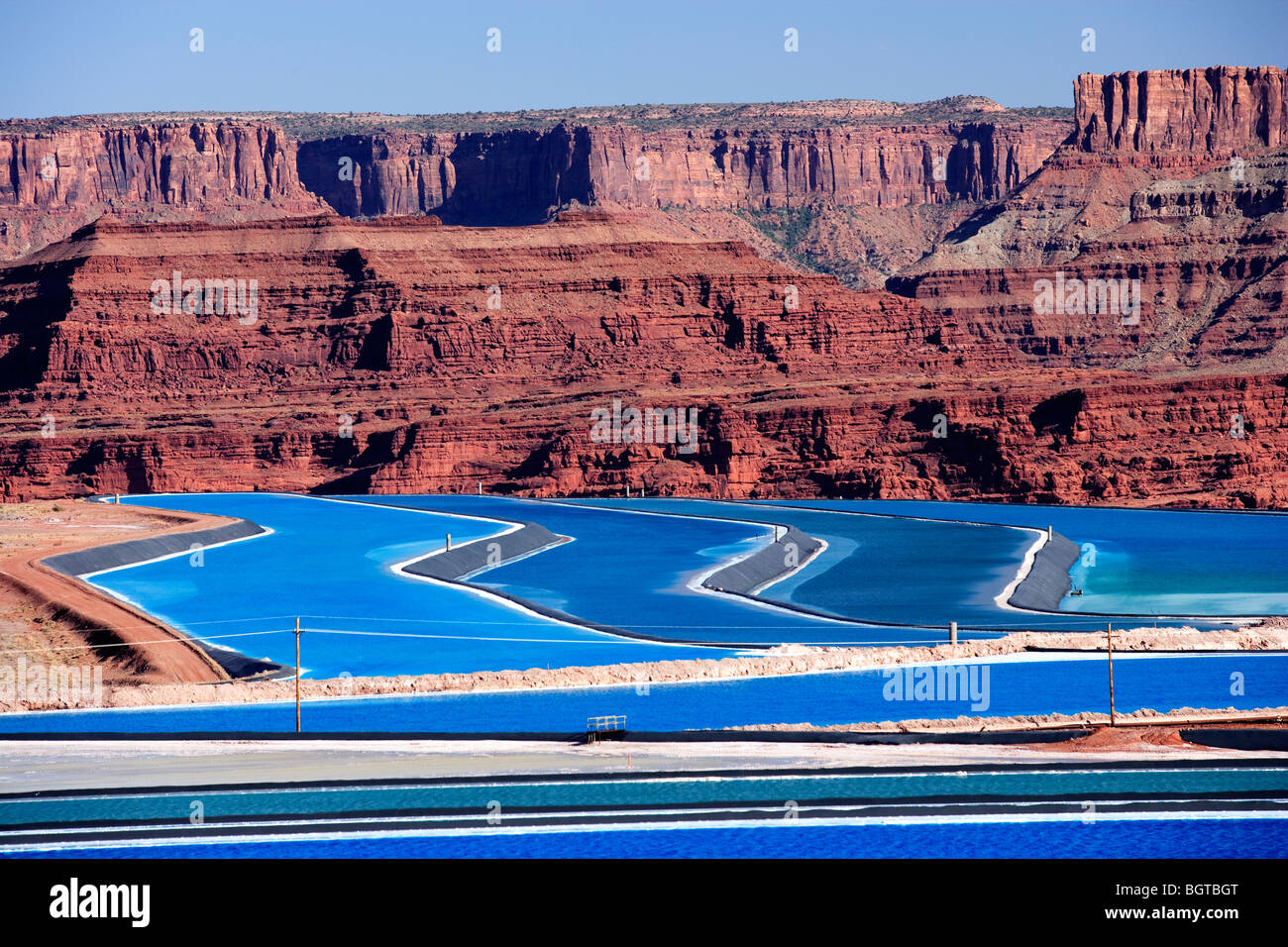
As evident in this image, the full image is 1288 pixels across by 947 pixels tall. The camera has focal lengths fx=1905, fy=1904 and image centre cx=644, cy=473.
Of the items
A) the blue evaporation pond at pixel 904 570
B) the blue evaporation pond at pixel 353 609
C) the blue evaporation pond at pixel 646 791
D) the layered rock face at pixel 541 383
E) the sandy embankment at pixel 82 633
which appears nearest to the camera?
the blue evaporation pond at pixel 646 791

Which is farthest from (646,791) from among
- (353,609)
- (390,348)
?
(390,348)

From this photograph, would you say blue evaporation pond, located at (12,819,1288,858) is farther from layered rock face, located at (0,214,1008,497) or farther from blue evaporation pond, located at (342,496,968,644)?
layered rock face, located at (0,214,1008,497)

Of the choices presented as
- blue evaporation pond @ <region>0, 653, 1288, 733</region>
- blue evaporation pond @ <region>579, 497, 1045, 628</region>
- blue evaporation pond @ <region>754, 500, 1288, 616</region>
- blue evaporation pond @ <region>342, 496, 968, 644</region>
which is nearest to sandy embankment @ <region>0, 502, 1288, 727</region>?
blue evaporation pond @ <region>0, 653, 1288, 733</region>

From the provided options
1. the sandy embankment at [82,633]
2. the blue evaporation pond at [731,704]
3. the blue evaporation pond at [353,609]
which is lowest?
the blue evaporation pond at [353,609]

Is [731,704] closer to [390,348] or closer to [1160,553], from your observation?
[1160,553]

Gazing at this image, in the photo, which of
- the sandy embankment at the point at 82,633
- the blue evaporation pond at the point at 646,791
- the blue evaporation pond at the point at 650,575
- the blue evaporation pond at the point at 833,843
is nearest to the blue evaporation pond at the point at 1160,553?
the blue evaporation pond at the point at 650,575

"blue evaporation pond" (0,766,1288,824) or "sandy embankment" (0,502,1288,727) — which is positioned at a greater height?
"blue evaporation pond" (0,766,1288,824)

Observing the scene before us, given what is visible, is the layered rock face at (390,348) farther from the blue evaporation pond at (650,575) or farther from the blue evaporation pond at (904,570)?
the blue evaporation pond at (904,570)
